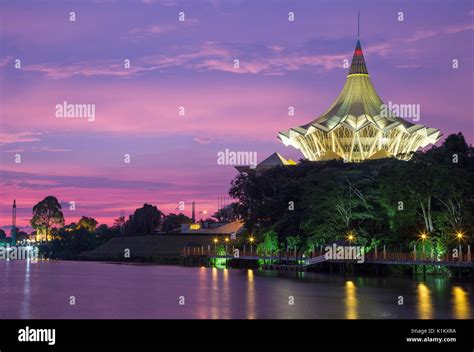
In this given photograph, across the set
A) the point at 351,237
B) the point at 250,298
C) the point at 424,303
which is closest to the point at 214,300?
the point at 250,298

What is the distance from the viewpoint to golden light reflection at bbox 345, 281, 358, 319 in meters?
40.9

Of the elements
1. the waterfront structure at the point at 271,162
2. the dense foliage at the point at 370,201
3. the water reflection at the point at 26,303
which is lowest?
the water reflection at the point at 26,303

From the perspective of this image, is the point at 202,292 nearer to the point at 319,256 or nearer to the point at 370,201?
the point at 319,256

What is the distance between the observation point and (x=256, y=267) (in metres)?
88.4

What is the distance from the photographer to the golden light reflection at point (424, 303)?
40.6 metres

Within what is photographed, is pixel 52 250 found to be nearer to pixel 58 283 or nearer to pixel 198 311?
pixel 58 283
